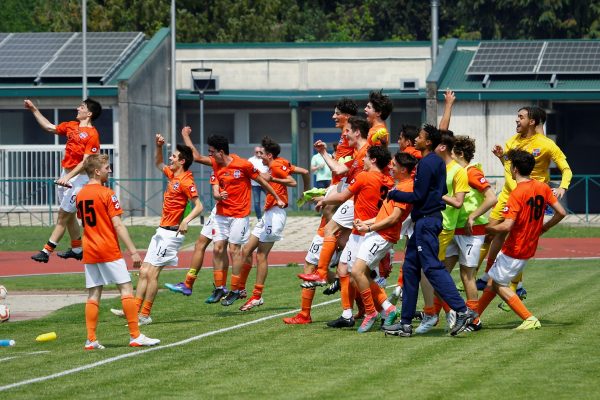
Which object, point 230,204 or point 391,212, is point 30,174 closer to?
point 230,204

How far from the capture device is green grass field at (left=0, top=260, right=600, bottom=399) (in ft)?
35.3

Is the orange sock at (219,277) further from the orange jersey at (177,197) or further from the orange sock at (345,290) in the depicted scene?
the orange sock at (345,290)

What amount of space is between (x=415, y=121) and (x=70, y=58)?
39.5 feet

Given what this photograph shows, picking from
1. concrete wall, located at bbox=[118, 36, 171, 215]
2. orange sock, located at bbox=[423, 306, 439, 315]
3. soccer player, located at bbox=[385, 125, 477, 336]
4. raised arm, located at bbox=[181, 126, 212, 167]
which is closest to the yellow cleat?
soccer player, located at bbox=[385, 125, 477, 336]

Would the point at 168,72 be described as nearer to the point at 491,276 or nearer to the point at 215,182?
the point at 215,182

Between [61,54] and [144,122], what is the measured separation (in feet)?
12.4

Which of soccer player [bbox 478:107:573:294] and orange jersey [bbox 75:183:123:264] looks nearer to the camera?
orange jersey [bbox 75:183:123:264]

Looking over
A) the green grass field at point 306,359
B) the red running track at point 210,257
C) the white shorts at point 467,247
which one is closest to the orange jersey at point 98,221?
the green grass field at point 306,359

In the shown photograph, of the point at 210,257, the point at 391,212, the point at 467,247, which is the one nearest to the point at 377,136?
the point at 391,212

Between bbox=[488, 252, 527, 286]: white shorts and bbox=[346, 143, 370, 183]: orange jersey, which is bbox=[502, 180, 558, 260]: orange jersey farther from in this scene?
bbox=[346, 143, 370, 183]: orange jersey

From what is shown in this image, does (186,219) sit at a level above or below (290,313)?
above

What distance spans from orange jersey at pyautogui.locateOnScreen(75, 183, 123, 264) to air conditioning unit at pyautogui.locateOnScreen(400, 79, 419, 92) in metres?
31.4

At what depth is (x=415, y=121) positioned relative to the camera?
4666 cm

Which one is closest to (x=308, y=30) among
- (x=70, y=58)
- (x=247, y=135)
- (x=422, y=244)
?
(x=247, y=135)
